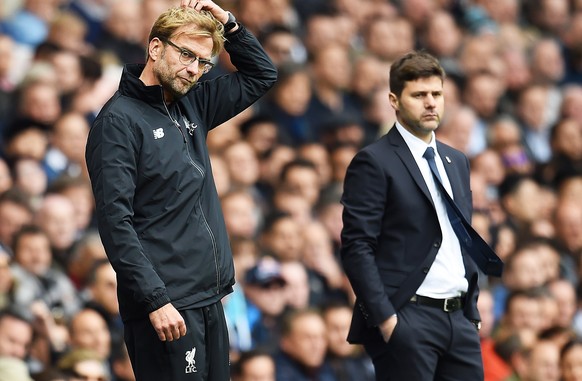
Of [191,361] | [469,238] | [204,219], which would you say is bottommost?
[191,361]

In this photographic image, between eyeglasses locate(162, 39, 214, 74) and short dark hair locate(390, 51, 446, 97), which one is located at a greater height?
eyeglasses locate(162, 39, 214, 74)

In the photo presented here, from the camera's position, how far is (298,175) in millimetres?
10562

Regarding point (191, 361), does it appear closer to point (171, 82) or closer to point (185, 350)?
point (185, 350)

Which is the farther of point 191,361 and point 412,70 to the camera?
point 412,70

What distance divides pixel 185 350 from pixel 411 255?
1330 mm

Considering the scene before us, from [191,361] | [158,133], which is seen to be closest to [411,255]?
[191,361]

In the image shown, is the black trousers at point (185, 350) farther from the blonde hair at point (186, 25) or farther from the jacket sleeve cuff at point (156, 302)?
the blonde hair at point (186, 25)

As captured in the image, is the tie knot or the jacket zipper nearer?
the jacket zipper

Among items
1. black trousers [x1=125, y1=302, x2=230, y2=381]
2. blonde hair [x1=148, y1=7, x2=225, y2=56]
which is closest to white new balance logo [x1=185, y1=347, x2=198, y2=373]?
black trousers [x1=125, y1=302, x2=230, y2=381]

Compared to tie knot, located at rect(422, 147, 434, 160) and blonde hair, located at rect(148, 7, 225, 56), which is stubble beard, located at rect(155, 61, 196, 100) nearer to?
blonde hair, located at rect(148, 7, 225, 56)

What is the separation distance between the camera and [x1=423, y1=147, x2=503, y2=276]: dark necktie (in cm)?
624

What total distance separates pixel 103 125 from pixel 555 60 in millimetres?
9894

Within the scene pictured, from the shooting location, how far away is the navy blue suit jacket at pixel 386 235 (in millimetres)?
6082

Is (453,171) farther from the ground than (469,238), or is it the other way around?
(453,171)
